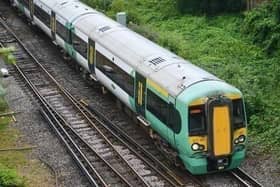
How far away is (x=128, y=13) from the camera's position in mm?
34000

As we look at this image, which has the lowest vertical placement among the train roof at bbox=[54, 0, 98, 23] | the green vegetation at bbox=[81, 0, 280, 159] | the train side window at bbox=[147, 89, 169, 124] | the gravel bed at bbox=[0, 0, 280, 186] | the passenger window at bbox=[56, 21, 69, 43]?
the gravel bed at bbox=[0, 0, 280, 186]

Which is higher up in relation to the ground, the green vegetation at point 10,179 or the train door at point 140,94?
the train door at point 140,94

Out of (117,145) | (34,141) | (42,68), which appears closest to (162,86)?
(117,145)

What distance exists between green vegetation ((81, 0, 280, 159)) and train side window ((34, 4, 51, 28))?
4224 mm

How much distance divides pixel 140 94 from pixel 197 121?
10.0 feet

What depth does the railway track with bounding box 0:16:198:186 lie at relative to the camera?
55.7 feet

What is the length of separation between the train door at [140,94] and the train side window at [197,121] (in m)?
2.67

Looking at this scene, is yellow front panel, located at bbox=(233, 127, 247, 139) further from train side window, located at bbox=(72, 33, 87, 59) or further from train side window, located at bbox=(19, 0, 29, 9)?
train side window, located at bbox=(19, 0, 29, 9)

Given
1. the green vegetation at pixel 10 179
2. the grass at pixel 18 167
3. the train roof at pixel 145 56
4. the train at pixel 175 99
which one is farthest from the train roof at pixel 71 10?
the green vegetation at pixel 10 179

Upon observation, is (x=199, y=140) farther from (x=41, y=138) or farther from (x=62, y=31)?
(x=62, y=31)

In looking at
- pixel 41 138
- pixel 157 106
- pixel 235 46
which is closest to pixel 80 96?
pixel 41 138

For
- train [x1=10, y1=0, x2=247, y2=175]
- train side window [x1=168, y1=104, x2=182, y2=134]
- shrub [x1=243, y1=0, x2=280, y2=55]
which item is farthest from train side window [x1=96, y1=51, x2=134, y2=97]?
shrub [x1=243, y1=0, x2=280, y2=55]

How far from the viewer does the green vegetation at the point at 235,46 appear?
19969 mm

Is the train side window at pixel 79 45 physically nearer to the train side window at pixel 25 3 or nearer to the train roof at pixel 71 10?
the train roof at pixel 71 10
